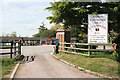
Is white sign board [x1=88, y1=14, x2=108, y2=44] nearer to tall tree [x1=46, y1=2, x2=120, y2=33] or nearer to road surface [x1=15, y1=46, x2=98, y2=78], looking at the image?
tall tree [x1=46, y1=2, x2=120, y2=33]

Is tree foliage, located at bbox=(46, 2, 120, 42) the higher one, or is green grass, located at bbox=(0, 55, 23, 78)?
tree foliage, located at bbox=(46, 2, 120, 42)

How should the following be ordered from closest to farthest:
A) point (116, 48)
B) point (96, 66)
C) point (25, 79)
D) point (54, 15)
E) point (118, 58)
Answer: point (25, 79), point (96, 66), point (118, 58), point (116, 48), point (54, 15)

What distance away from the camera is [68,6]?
12.6 metres

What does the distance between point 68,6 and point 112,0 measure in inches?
177

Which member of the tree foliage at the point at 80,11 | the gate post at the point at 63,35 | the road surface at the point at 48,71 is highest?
the tree foliage at the point at 80,11

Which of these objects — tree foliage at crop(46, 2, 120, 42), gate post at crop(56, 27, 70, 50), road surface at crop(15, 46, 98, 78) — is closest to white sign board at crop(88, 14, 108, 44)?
tree foliage at crop(46, 2, 120, 42)

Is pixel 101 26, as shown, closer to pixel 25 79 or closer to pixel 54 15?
pixel 54 15

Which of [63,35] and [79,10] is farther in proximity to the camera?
[63,35]

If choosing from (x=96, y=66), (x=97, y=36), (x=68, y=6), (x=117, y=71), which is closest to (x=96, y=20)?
(x=97, y=36)

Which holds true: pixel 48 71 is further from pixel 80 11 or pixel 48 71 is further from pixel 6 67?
pixel 80 11

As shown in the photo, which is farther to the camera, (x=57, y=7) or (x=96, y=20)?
(x=57, y=7)

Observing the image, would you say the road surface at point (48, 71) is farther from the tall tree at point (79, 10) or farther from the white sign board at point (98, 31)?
the tall tree at point (79, 10)

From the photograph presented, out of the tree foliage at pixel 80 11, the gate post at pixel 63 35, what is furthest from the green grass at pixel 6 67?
the gate post at pixel 63 35

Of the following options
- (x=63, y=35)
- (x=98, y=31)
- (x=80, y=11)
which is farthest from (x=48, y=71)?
(x=63, y=35)
